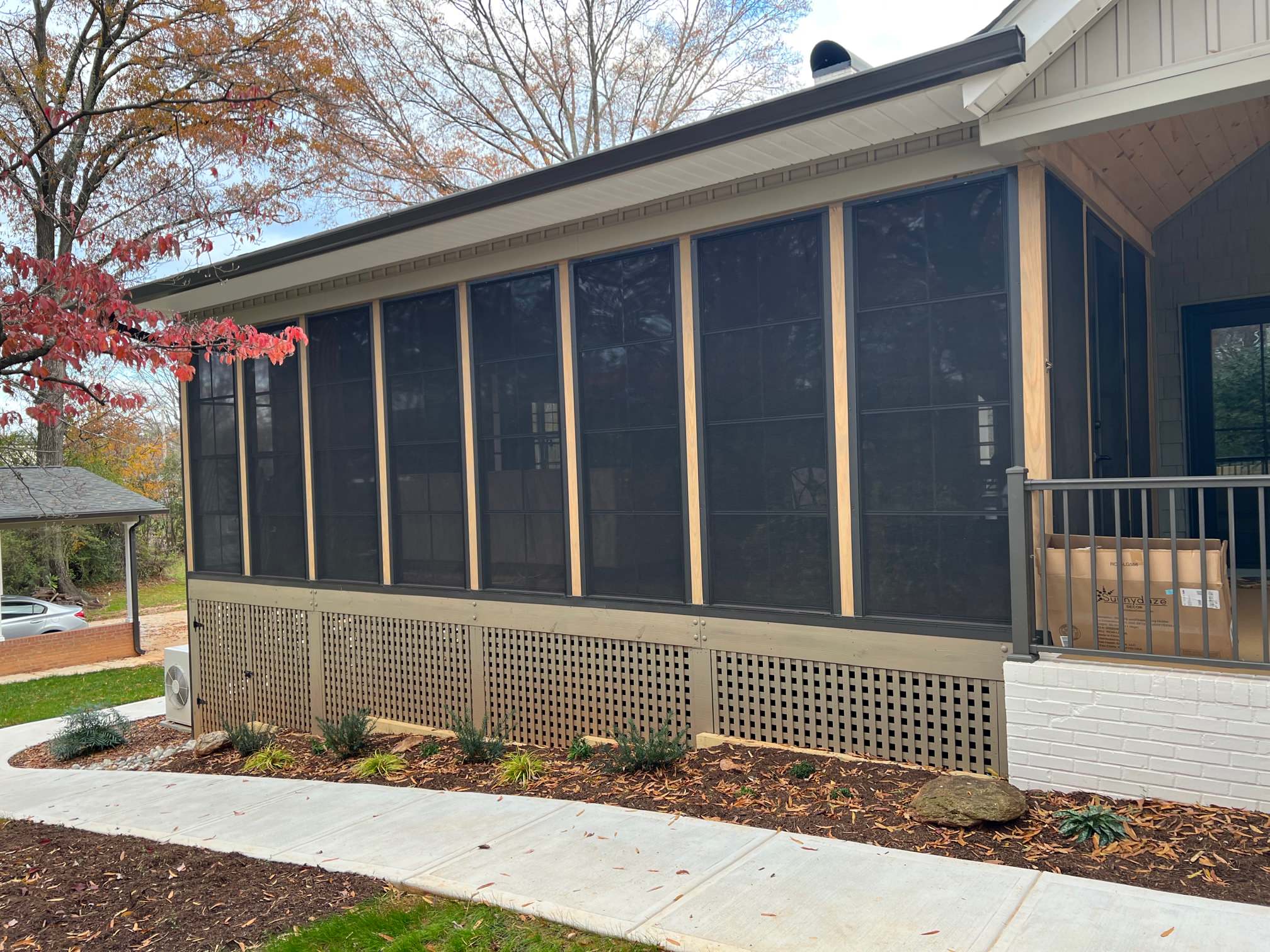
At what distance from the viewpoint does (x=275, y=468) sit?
837 centimetres

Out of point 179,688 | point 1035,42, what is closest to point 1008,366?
point 1035,42

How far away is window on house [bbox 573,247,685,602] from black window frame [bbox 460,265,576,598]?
0.48 feet

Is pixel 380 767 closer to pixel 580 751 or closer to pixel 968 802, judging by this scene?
pixel 580 751

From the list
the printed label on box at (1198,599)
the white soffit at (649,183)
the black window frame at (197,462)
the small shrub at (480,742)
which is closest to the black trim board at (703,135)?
the white soffit at (649,183)

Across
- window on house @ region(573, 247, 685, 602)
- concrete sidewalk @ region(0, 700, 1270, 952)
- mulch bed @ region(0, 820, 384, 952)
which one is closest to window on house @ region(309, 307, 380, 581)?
window on house @ region(573, 247, 685, 602)

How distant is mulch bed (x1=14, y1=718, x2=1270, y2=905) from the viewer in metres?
3.54

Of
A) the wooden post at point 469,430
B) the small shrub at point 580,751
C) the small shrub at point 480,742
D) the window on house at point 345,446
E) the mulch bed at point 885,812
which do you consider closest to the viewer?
the mulch bed at point 885,812

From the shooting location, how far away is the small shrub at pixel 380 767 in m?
6.33

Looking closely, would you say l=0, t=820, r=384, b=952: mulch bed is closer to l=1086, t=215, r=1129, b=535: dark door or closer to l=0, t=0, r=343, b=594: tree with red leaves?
l=1086, t=215, r=1129, b=535: dark door

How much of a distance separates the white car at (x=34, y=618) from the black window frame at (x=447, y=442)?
42.9 feet

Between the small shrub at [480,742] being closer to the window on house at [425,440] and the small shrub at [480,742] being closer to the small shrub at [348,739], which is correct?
the small shrub at [348,739]

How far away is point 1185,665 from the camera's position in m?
4.11

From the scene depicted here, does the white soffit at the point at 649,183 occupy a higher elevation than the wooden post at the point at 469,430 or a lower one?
higher

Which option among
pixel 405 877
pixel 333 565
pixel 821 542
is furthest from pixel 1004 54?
pixel 333 565
